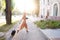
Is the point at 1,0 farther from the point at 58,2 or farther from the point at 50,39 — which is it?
the point at 50,39

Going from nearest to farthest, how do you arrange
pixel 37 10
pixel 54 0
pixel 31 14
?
pixel 54 0, pixel 31 14, pixel 37 10

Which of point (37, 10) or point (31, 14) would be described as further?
point (37, 10)

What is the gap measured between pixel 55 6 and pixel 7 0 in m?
10.8

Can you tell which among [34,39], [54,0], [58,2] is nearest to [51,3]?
[54,0]

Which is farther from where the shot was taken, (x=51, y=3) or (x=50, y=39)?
(x=51, y=3)

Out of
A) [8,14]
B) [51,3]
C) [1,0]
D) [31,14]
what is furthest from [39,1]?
[8,14]

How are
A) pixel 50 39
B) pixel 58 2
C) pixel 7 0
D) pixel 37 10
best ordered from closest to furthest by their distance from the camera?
pixel 50 39 → pixel 7 0 → pixel 58 2 → pixel 37 10

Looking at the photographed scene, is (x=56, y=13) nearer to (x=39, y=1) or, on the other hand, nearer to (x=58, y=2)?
(x=58, y=2)

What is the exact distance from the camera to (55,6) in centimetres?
2475

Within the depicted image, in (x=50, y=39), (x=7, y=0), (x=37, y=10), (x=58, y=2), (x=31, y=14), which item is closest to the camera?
(x=50, y=39)

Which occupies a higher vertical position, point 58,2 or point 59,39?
point 58,2

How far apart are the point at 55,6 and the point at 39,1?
15297 mm

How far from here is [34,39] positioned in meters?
7.80

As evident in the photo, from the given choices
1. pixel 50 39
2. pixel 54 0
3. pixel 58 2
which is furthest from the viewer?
pixel 54 0
